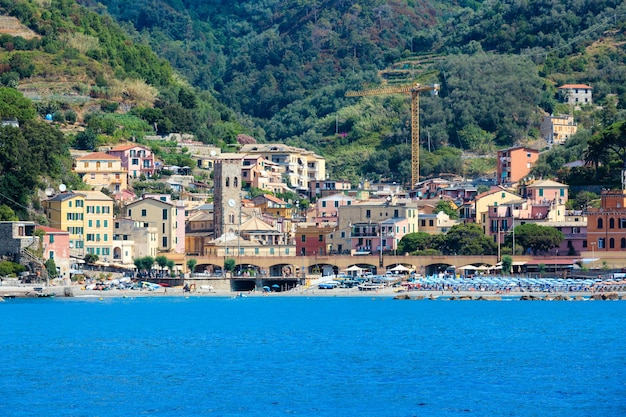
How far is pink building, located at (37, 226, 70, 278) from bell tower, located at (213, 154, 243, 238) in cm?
1524

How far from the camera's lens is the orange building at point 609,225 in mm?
110062

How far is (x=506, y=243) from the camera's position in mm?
114812

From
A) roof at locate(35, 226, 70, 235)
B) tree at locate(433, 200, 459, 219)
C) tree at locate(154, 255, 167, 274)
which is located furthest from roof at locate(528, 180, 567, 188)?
roof at locate(35, 226, 70, 235)

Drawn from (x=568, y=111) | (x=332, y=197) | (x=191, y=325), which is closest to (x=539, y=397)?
(x=191, y=325)

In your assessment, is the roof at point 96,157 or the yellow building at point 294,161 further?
the yellow building at point 294,161

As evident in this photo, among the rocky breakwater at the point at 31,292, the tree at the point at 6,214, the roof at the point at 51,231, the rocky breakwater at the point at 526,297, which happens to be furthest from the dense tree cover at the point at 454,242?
the tree at the point at 6,214

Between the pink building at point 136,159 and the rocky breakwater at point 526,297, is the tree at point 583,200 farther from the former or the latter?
the pink building at point 136,159

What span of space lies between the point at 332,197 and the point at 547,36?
5272 centimetres

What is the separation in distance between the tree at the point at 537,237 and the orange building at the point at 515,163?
2798 cm

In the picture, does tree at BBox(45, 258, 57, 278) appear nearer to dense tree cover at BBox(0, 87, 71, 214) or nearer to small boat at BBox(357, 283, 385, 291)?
→ dense tree cover at BBox(0, 87, 71, 214)

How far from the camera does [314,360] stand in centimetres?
6719

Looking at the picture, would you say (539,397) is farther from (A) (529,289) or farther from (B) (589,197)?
(B) (589,197)

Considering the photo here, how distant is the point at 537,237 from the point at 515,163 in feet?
103

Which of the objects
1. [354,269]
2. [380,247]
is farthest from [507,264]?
[380,247]
